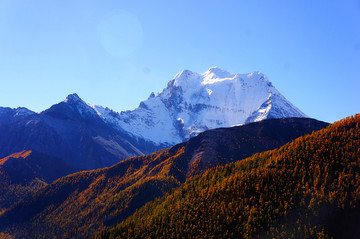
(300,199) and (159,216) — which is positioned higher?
(300,199)

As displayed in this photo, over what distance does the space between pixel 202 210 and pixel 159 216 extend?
89.9 feet

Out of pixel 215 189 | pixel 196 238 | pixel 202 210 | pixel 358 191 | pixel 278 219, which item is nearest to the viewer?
pixel 358 191

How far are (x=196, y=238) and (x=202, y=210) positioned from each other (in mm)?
21357

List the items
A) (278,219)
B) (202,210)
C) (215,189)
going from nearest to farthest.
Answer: (278,219), (202,210), (215,189)

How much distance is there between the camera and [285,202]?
15688 cm

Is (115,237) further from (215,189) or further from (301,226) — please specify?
(301,226)

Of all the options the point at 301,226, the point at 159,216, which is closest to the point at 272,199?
the point at 301,226

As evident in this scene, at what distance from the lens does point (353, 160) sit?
166m

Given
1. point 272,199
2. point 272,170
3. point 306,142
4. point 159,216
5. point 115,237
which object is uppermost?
point 306,142

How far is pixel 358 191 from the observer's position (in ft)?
463

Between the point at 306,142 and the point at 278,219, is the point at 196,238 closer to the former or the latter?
the point at 278,219

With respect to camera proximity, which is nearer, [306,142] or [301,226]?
[301,226]

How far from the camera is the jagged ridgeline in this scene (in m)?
140

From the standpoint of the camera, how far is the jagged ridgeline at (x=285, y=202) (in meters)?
140
